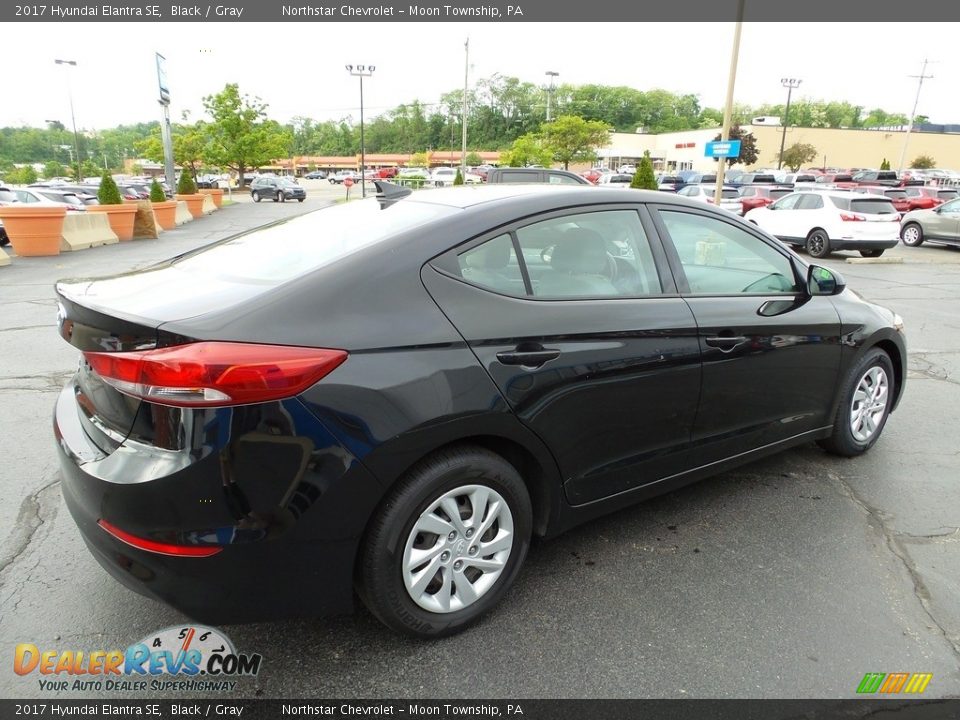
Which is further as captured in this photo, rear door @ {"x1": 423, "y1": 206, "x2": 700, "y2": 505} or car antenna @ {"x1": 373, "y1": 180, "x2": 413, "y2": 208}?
car antenna @ {"x1": 373, "y1": 180, "x2": 413, "y2": 208}

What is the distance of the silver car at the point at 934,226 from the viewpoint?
59.9 ft

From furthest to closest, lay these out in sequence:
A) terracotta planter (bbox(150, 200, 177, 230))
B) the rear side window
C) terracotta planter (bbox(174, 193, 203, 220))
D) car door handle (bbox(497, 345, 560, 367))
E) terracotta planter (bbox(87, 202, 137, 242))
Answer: terracotta planter (bbox(174, 193, 203, 220)) < terracotta planter (bbox(150, 200, 177, 230)) < terracotta planter (bbox(87, 202, 137, 242)) < the rear side window < car door handle (bbox(497, 345, 560, 367))

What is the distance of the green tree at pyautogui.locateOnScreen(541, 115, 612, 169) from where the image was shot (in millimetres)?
58625

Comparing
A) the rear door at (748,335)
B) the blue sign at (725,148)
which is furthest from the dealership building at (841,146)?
the rear door at (748,335)

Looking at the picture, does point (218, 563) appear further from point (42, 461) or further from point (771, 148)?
point (771, 148)

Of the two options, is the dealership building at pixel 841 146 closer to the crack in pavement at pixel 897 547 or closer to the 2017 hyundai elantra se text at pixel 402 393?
the crack in pavement at pixel 897 547

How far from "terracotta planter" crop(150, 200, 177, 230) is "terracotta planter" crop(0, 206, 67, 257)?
6.82 m

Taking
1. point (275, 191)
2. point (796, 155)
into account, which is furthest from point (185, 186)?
point (796, 155)

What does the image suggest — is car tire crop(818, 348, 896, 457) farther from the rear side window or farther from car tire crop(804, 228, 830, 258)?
the rear side window

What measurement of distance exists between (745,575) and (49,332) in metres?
7.37

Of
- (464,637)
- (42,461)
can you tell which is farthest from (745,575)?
(42,461)

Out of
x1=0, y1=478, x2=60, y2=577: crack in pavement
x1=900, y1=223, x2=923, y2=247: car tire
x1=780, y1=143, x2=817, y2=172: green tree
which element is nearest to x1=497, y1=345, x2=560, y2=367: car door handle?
x1=0, y1=478, x2=60, y2=577: crack in pavement

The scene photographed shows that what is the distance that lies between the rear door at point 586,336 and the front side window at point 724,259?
0.69 feet

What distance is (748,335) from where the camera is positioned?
10.5ft
